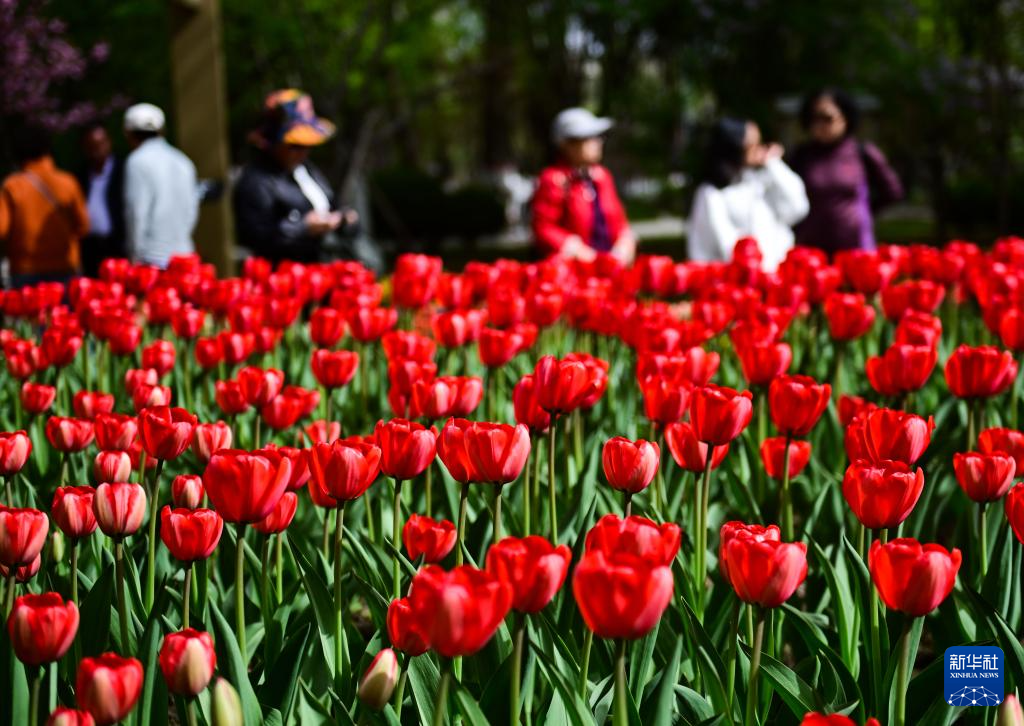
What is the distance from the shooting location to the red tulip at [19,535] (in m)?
1.65

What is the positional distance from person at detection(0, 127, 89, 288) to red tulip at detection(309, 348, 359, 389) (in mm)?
5284

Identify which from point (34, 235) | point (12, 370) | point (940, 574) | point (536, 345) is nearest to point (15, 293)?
point (12, 370)

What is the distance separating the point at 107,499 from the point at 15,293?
2.42m

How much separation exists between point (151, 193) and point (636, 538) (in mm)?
6290

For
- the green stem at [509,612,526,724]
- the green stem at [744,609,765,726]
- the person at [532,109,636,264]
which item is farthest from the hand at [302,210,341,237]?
the green stem at [509,612,526,724]

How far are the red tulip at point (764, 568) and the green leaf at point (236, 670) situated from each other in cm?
65

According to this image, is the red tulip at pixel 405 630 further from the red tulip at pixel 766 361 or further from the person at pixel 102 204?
the person at pixel 102 204

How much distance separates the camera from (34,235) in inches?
296

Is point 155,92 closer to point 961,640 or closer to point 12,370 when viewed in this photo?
point 12,370

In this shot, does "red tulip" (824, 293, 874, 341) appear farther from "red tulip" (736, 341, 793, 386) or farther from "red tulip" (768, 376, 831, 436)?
"red tulip" (768, 376, 831, 436)

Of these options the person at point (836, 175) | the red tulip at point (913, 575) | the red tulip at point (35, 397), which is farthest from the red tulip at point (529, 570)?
the person at point (836, 175)

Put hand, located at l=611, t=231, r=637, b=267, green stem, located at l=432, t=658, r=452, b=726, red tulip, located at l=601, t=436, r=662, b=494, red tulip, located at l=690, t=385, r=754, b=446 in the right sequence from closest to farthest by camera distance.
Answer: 1. green stem, located at l=432, t=658, r=452, b=726
2. red tulip, located at l=601, t=436, r=662, b=494
3. red tulip, located at l=690, t=385, r=754, b=446
4. hand, located at l=611, t=231, r=637, b=267

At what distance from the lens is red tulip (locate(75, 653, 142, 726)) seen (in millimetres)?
1306

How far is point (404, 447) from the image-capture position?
1930 millimetres
